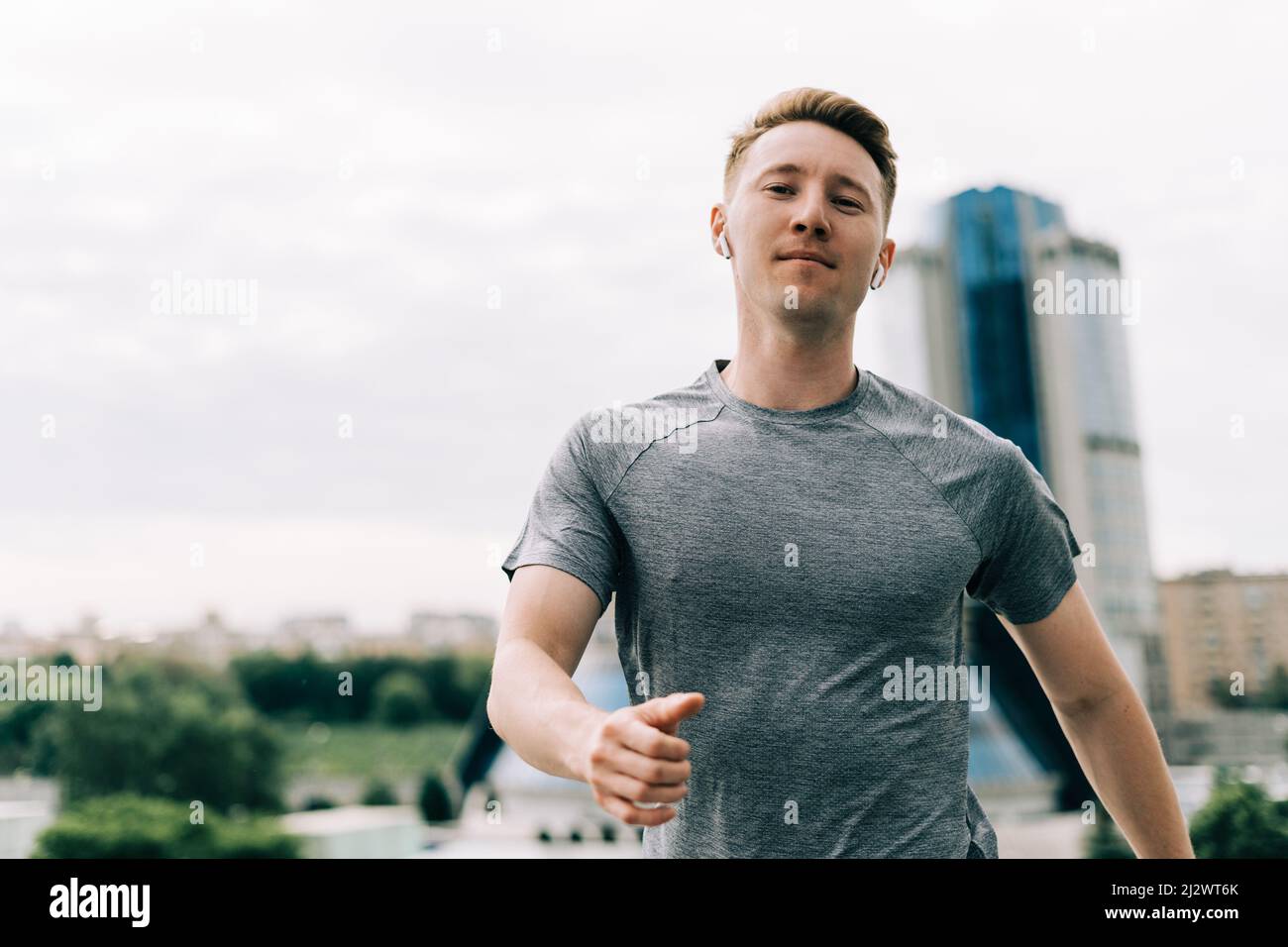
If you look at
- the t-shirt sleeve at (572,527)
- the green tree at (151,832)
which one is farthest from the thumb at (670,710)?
the green tree at (151,832)

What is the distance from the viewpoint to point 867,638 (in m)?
1.84

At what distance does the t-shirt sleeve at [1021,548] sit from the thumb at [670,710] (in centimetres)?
77

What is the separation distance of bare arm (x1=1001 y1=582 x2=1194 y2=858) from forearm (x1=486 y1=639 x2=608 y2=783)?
2.96ft

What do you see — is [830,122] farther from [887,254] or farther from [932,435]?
[932,435]

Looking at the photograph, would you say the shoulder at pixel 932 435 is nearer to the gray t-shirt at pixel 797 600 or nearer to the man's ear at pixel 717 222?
the gray t-shirt at pixel 797 600

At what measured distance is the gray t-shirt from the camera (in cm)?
184

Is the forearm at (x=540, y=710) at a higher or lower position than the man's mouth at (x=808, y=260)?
lower

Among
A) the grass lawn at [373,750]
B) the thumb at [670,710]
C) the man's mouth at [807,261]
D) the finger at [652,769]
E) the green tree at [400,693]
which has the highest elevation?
the man's mouth at [807,261]

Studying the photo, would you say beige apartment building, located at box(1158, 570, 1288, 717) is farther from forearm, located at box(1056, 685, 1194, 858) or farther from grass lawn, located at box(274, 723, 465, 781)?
forearm, located at box(1056, 685, 1194, 858)

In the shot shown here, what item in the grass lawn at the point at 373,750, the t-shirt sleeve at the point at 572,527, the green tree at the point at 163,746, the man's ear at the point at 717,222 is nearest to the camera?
the t-shirt sleeve at the point at 572,527

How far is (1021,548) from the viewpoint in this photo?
2.01m

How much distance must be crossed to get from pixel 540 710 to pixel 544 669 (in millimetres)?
83

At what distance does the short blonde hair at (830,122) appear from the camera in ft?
6.81
